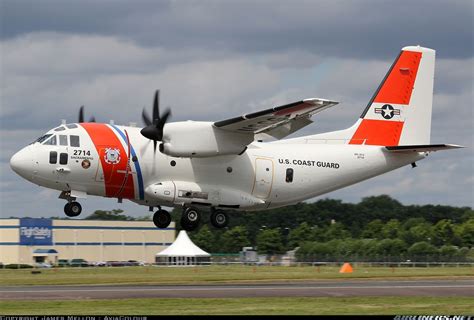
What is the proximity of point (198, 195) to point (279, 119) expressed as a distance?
451 cm

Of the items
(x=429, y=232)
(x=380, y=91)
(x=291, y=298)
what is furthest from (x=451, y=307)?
(x=429, y=232)

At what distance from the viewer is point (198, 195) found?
33938 millimetres

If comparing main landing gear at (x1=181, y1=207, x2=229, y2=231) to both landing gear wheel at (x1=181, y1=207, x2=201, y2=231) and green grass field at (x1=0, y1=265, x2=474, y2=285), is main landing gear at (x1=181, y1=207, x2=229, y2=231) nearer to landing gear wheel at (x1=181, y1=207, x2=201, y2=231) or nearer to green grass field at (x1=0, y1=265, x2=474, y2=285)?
landing gear wheel at (x1=181, y1=207, x2=201, y2=231)

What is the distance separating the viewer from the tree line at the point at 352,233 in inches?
2901

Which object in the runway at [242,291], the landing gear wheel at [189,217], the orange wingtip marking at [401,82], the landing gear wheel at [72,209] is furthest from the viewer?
the orange wingtip marking at [401,82]

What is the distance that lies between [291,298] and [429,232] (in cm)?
5350

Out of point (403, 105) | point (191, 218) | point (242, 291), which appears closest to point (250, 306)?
point (242, 291)

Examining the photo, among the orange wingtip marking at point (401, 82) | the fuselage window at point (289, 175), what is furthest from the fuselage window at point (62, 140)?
the orange wingtip marking at point (401, 82)

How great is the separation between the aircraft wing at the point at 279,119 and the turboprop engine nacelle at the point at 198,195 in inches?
105

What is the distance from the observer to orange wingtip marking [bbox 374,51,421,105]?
37938 mm

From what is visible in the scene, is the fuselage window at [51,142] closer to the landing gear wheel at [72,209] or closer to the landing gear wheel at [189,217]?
the landing gear wheel at [72,209]

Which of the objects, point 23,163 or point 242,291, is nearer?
point 23,163

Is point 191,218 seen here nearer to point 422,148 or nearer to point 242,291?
point 242,291

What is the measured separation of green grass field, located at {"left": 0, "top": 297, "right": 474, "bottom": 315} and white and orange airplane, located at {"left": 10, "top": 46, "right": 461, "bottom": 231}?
5029 mm
